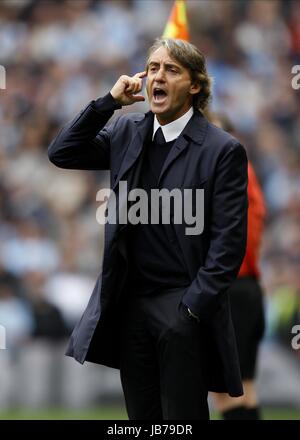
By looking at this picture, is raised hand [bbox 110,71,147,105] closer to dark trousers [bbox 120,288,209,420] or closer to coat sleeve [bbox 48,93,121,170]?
coat sleeve [bbox 48,93,121,170]

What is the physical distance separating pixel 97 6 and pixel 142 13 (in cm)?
48

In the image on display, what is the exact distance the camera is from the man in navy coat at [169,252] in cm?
402

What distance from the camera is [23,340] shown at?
27.8ft

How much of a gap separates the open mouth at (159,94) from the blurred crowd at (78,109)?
4.68 meters

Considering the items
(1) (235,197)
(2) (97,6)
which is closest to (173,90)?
(1) (235,197)

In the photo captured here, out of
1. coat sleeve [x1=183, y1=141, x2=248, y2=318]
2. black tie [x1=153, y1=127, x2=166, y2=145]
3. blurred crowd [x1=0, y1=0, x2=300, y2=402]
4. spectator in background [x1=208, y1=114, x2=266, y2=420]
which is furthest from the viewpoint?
blurred crowd [x1=0, y1=0, x2=300, y2=402]

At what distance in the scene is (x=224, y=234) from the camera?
13.1ft

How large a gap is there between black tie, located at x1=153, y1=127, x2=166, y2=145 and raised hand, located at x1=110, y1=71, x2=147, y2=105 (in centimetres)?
16

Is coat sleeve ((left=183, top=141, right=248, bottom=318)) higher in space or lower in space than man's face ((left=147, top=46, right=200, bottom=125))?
lower

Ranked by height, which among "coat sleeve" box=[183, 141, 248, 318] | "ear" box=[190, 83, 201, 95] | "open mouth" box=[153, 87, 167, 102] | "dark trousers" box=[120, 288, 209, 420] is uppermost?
"ear" box=[190, 83, 201, 95]

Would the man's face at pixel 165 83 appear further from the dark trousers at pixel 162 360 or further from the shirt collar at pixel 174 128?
the dark trousers at pixel 162 360

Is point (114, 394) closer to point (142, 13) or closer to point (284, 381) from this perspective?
point (284, 381)

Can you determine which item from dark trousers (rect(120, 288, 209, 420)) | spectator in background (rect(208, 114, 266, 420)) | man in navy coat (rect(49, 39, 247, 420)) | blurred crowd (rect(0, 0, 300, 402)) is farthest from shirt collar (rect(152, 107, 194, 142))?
blurred crowd (rect(0, 0, 300, 402))

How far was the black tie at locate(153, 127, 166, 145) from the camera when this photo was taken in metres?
4.20
